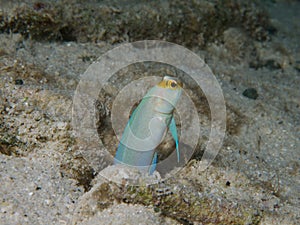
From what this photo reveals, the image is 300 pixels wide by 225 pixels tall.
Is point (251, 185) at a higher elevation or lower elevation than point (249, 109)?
lower

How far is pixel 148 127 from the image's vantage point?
2.75 meters

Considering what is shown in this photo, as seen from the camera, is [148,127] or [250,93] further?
[250,93]

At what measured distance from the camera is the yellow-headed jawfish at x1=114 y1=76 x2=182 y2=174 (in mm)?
2678

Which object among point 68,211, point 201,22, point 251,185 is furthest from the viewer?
point 201,22

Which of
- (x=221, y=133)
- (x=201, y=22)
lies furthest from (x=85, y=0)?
(x=221, y=133)

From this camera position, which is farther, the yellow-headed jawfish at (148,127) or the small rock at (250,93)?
the small rock at (250,93)

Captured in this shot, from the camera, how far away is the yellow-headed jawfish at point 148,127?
105 inches

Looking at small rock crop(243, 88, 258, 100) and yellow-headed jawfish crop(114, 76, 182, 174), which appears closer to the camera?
yellow-headed jawfish crop(114, 76, 182, 174)

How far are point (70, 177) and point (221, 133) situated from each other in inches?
71.4

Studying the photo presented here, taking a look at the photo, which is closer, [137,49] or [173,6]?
[137,49]

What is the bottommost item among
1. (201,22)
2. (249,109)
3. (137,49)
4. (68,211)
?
(68,211)

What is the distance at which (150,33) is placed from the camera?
4.52m

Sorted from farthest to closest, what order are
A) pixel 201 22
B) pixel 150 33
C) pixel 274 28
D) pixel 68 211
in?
pixel 274 28, pixel 201 22, pixel 150 33, pixel 68 211

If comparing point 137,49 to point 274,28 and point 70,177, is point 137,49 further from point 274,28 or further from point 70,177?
point 274,28
